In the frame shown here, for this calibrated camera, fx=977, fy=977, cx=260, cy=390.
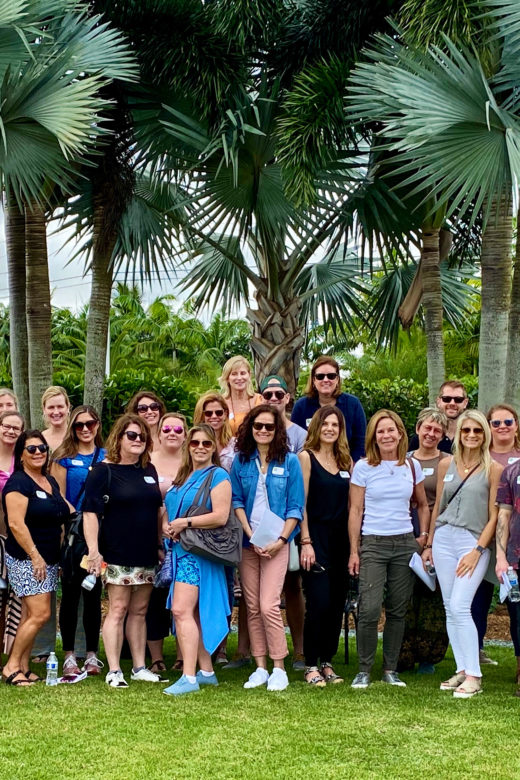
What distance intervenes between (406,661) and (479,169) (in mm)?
3802

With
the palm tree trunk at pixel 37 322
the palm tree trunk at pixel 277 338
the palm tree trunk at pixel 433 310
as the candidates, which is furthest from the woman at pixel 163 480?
the palm tree trunk at pixel 433 310

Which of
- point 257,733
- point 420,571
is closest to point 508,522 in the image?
point 420,571

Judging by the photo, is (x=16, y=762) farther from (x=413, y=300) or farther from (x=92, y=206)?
(x=413, y=300)

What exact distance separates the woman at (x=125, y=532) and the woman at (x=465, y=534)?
1874 mm

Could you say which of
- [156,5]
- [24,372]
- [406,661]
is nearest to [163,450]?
[406,661]

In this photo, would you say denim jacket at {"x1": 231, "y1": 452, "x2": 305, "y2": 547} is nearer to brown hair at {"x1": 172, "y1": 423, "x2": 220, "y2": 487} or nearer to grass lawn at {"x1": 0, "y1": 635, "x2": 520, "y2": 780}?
brown hair at {"x1": 172, "y1": 423, "x2": 220, "y2": 487}

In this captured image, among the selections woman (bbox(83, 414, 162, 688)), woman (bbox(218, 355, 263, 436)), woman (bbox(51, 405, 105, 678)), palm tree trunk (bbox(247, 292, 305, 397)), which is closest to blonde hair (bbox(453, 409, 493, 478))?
woman (bbox(218, 355, 263, 436))

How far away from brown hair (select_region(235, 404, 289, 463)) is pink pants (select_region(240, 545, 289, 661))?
60 centimetres

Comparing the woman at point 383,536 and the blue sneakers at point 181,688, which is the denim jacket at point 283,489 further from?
the blue sneakers at point 181,688

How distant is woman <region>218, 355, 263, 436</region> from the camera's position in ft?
23.9

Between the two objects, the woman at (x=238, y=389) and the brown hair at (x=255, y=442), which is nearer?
the brown hair at (x=255, y=442)

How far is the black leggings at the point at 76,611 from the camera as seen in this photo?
6.46m

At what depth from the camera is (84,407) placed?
675 cm

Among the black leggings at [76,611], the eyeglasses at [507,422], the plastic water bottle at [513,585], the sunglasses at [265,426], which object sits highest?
the eyeglasses at [507,422]
